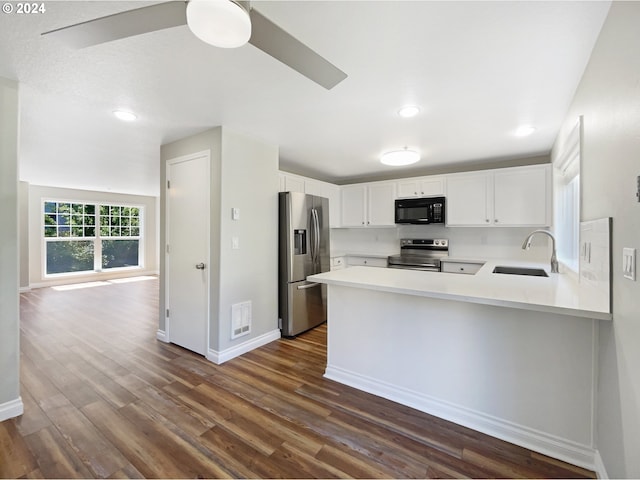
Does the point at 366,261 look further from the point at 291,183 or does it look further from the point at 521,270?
the point at 521,270

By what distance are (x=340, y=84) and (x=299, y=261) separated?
212 cm

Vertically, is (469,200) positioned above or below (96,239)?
above

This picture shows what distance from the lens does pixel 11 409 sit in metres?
1.92

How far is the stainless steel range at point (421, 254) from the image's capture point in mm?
4379

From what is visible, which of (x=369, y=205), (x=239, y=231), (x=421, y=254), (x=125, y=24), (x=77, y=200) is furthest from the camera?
(x=77, y=200)

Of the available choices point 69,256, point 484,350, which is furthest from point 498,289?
point 69,256

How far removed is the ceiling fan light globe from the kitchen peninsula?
159cm

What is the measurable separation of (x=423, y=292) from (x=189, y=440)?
5.57 feet

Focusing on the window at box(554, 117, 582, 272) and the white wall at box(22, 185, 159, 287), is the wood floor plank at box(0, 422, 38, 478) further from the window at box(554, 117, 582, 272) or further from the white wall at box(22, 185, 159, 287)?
the white wall at box(22, 185, 159, 287)

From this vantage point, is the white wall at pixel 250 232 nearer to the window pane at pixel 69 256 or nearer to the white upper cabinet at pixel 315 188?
the white upper cabinet at pixel 315 188

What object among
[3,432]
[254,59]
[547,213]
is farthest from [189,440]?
[547,213]

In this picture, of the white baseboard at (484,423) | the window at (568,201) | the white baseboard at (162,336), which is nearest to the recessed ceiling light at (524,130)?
the window at (568,201)

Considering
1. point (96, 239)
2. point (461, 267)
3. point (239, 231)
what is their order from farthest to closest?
point (96, 239), point (461, 267), point (239, 231)

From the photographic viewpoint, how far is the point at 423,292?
5.88ft
